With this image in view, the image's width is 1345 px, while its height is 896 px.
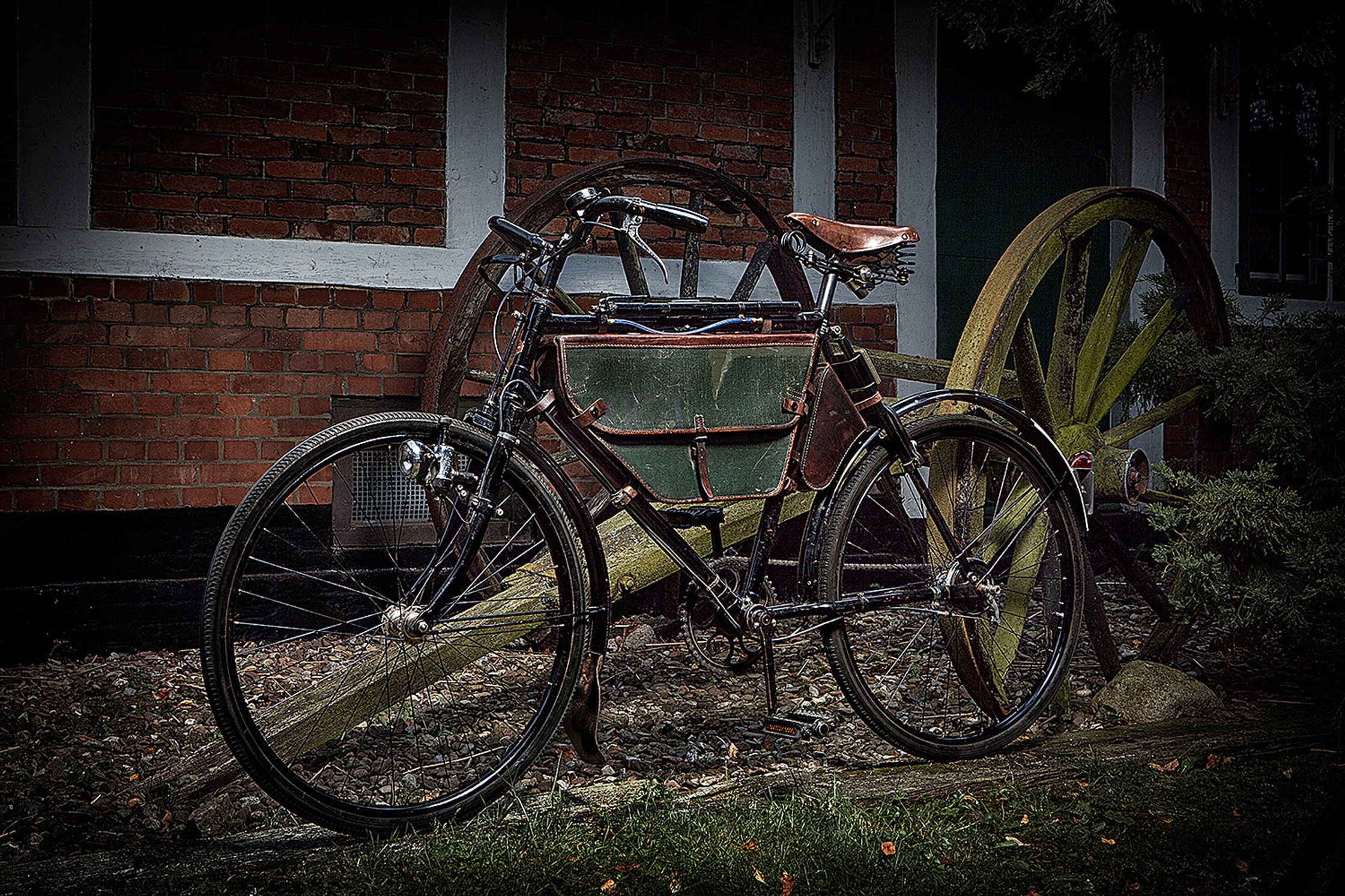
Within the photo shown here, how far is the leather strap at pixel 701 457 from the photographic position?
8.16 ft

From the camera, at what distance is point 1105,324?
3799 millimetres

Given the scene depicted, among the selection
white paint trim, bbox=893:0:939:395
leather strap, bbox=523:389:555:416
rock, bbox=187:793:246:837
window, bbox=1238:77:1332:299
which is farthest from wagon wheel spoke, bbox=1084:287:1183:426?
rock, bbox=187:793:246:837

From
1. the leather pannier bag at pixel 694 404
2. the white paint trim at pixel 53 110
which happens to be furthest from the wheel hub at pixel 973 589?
the white paint trim at pixel 53 110

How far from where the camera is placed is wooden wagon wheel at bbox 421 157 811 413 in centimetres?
370

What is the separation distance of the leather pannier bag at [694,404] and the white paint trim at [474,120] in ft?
7.77

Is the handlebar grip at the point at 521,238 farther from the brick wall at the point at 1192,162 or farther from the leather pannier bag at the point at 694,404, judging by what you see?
the brick wall at the point at 1192,162

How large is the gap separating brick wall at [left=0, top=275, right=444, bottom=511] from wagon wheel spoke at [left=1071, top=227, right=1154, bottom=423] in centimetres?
275

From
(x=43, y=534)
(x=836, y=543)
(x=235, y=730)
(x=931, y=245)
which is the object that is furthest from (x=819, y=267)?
(x=43, y=534)

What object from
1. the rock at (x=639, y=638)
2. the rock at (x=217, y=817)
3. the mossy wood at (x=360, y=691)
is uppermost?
the mossy wood at (x=360, y=691)

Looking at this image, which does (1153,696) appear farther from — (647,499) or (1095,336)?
(647,499)

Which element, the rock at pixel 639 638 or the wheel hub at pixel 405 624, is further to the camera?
the rock at pixel 639 638

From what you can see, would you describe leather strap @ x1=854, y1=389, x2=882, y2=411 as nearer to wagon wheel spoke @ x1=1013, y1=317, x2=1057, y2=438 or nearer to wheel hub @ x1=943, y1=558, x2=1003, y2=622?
wheel hub @ x1=943, y1=558, x2=1003, y2=622

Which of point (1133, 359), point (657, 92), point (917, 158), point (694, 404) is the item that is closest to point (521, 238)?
point (694, 404)

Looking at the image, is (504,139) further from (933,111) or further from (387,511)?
(933,111)
